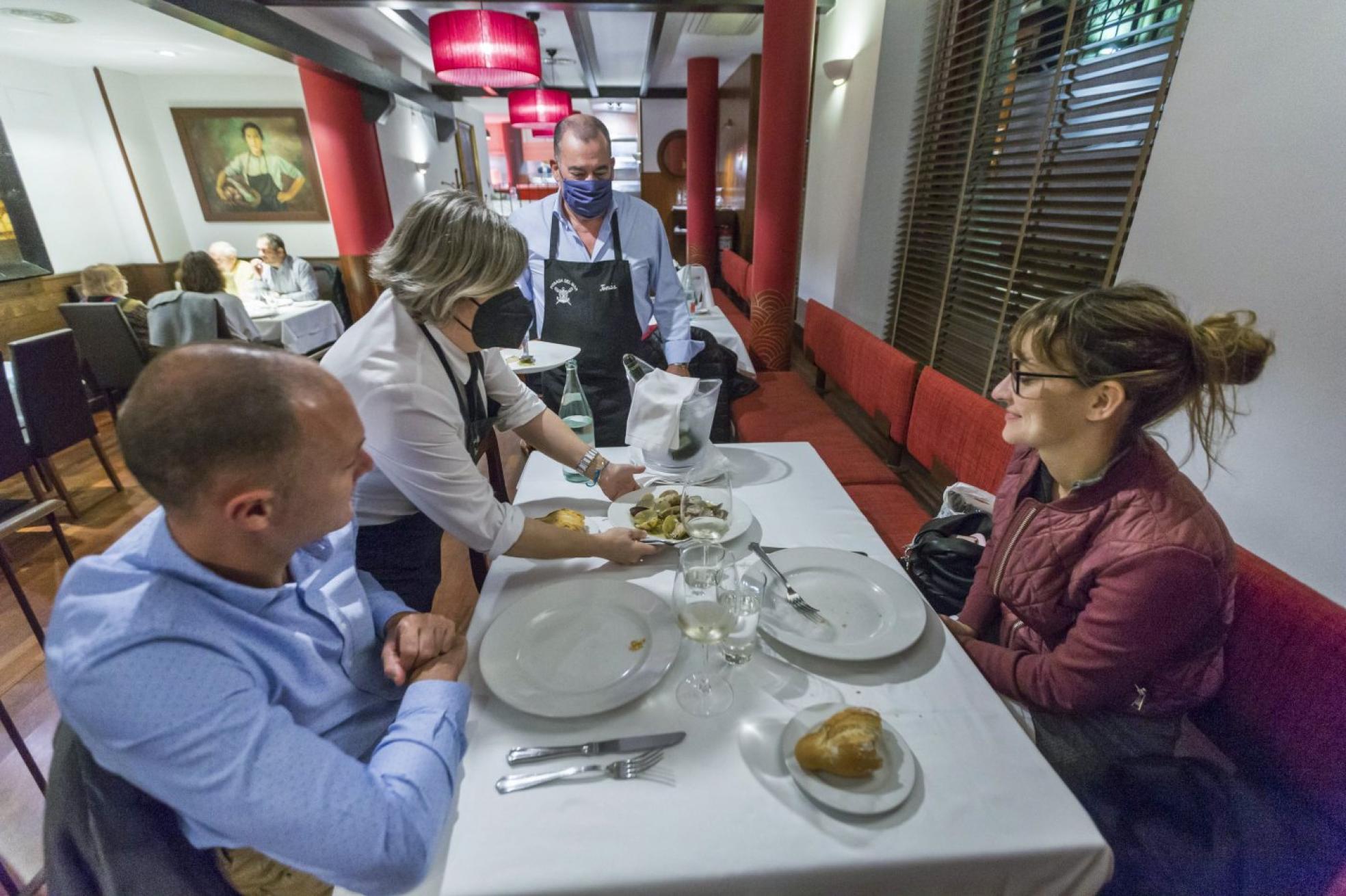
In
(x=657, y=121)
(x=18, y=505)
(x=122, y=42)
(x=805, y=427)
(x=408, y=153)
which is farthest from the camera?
(x=657, y=121)

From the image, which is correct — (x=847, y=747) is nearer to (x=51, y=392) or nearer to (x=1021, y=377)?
(x=1021, y=377)

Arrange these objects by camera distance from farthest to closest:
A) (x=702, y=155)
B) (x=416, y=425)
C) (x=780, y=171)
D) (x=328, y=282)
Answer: (x=702, y=155)
(x=328, y=282)
(x=780, y=171)
(x=416, y=425)

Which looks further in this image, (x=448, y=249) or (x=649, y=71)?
(x=649, y=71)

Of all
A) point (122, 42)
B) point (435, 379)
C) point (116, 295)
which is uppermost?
point (122, 42)

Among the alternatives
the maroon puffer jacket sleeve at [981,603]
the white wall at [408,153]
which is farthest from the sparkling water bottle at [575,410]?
the white wall at [408,153]

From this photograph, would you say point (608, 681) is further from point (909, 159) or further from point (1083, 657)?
point (909, 159)

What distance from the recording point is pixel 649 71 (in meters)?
8.19

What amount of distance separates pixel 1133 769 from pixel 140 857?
4.60 ft

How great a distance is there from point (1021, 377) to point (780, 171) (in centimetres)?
306

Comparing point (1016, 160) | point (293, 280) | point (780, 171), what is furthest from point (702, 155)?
point (1016, 160)

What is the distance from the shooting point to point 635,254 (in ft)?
8.40

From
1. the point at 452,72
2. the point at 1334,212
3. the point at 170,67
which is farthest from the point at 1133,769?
the point at 170,67

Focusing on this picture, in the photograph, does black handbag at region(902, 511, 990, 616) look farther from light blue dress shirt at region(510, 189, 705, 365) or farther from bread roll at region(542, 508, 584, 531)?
light blue dress shirt at region(510, 189, 705, 365)

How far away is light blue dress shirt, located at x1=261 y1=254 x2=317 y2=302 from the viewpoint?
5.55 m
